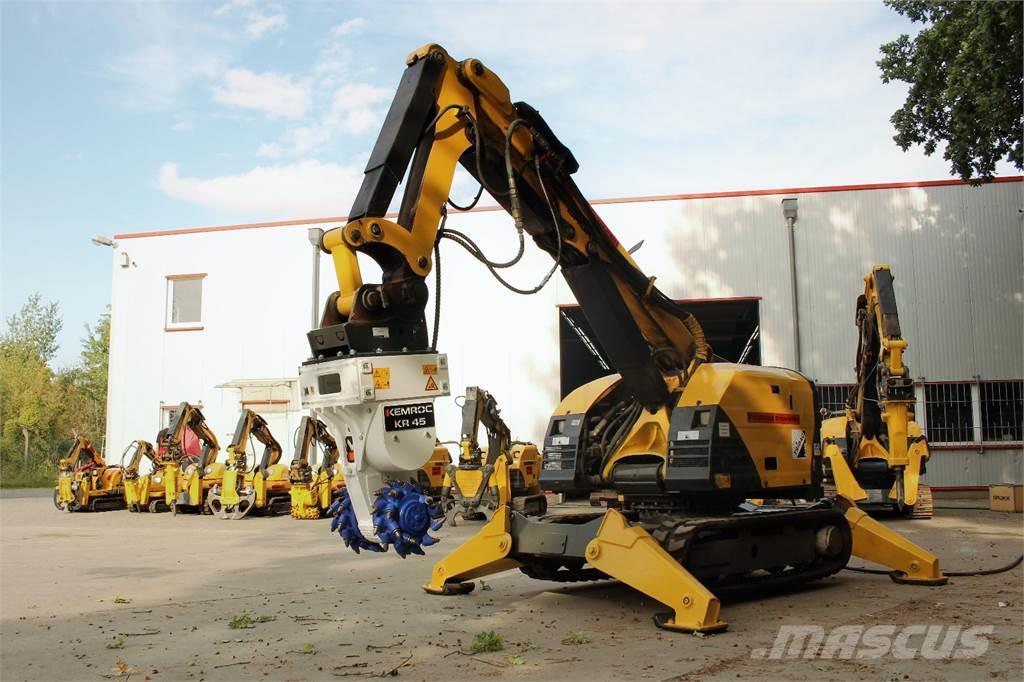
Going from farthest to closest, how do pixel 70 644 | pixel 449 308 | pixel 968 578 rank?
pixel 449 308 → pixel 968 578 → pixel 70 644

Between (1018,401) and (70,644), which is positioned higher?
(1018,401)

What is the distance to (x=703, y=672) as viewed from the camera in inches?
220

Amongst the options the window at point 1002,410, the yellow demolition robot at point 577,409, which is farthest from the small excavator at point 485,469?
the window at point 1002,410

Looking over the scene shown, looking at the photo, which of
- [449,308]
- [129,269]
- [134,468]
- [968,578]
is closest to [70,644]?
[968,578]

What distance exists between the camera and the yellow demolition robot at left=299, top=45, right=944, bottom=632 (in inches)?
229

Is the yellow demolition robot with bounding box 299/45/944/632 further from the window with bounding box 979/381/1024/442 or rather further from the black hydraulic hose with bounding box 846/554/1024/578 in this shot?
the window with bounding box 979/381/1024/442

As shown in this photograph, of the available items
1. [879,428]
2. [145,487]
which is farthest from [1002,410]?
[145,487]

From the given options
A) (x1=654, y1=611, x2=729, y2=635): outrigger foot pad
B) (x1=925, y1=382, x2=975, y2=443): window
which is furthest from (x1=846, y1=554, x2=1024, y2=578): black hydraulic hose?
(x1=925, y1=382, x2=975, y2=443): window

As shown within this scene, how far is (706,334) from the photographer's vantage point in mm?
30016

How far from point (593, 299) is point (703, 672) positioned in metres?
3.64

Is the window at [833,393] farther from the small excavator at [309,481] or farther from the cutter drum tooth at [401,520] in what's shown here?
the cutter drum tooth at [401,520]

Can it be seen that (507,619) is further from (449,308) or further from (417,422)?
(449,308)

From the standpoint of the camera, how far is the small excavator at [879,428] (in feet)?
47.7

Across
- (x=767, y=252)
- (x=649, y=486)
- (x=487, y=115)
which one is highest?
(x=767, y=252)
